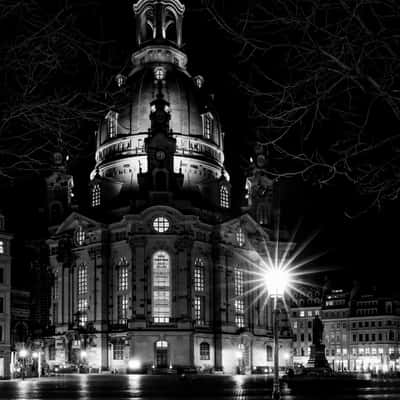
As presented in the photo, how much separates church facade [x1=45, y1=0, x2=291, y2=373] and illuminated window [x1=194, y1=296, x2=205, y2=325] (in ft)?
0.48

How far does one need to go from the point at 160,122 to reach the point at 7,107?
326ft

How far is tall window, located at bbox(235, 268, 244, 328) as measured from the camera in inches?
5037

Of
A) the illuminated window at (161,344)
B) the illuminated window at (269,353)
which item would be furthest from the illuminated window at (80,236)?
the illuminated window at (269,353)

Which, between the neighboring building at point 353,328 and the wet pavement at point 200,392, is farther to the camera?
the neighboring building at point 353,328

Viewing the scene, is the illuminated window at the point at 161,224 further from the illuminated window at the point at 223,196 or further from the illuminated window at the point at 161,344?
the illuminated window at the point at 223,196

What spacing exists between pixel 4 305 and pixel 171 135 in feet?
128

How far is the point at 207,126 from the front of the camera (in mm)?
135750

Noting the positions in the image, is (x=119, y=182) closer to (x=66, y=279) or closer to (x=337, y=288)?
(x=66, y=279)

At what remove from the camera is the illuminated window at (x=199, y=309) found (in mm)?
122062

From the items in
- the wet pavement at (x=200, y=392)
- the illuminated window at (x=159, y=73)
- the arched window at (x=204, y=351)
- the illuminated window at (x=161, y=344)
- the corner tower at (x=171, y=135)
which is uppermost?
the illuminated window at (x=159, y=73)

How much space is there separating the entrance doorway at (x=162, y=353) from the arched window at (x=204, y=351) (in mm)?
5910

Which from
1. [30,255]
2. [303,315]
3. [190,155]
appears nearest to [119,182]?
[190,155]

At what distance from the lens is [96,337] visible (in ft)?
395

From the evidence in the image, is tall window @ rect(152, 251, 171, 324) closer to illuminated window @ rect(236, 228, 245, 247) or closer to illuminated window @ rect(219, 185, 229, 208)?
illuminated window @ rect(236, 228, 245, 247)
